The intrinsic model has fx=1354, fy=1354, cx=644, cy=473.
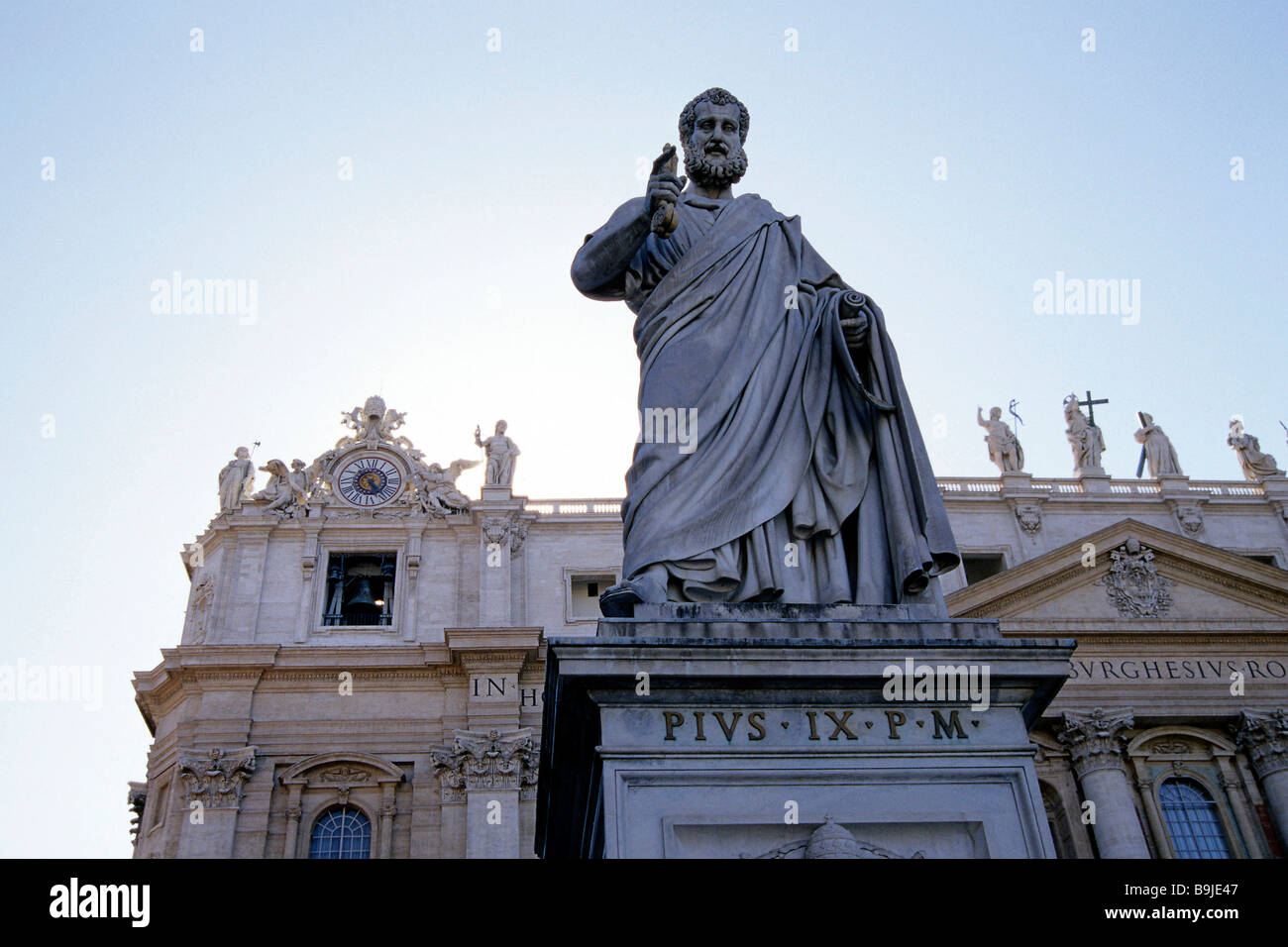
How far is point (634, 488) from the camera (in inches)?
242

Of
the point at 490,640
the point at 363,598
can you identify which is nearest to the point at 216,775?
the point at 363,598

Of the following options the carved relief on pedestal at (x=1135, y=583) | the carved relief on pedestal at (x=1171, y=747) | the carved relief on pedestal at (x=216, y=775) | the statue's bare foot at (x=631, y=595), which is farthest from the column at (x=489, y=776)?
the statue's bare foot at (x=631, y=595)

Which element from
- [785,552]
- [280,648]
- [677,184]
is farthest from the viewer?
[280,648]

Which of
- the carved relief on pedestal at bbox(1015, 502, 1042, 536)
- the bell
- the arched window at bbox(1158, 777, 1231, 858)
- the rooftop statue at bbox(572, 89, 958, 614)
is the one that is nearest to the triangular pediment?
the carved relief on pedestal at bbox(1015, 502, 1042, 536)

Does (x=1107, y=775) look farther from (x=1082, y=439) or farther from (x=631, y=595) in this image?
(x=631, y=595)

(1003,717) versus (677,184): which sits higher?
(677,184)

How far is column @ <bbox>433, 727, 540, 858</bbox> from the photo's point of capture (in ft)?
100

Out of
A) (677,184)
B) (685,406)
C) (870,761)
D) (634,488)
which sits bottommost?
(870,761)

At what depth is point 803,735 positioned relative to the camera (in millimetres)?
5109

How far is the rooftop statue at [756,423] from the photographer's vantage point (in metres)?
5.86

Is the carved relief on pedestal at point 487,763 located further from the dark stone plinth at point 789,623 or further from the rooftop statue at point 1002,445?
the dark stone plinth at point 789,623
